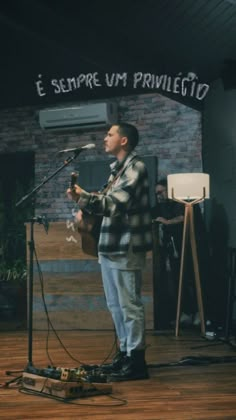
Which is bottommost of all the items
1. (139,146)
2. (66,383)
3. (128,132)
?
(66,383)

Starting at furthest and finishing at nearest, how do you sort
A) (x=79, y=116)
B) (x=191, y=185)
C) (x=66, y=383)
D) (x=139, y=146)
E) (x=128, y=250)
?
1. (x=79, y=116)
2. (x=139, y=146)
3. (x=191, y=185)
4. (x=128, y=250)
5. (x=66, y=383)

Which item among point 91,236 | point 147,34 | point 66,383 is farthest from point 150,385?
point 147,34

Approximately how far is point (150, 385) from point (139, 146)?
4.80m

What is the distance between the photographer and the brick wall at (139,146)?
7758 millimetres

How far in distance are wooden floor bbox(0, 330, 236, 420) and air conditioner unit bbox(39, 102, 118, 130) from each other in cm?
342

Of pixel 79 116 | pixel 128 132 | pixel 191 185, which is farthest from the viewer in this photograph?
pixel 79 116

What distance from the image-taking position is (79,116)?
27.6ft

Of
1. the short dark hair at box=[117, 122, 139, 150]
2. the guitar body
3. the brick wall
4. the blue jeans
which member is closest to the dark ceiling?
the brick wall

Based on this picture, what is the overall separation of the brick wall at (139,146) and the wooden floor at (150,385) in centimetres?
277

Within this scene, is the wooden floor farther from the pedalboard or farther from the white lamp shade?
the white lamp shade

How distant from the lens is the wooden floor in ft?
9.93

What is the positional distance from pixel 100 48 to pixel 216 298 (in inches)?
112

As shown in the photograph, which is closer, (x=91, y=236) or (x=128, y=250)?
(x=128, y=250)

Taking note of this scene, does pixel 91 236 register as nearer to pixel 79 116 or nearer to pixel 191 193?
pixel 191 193
